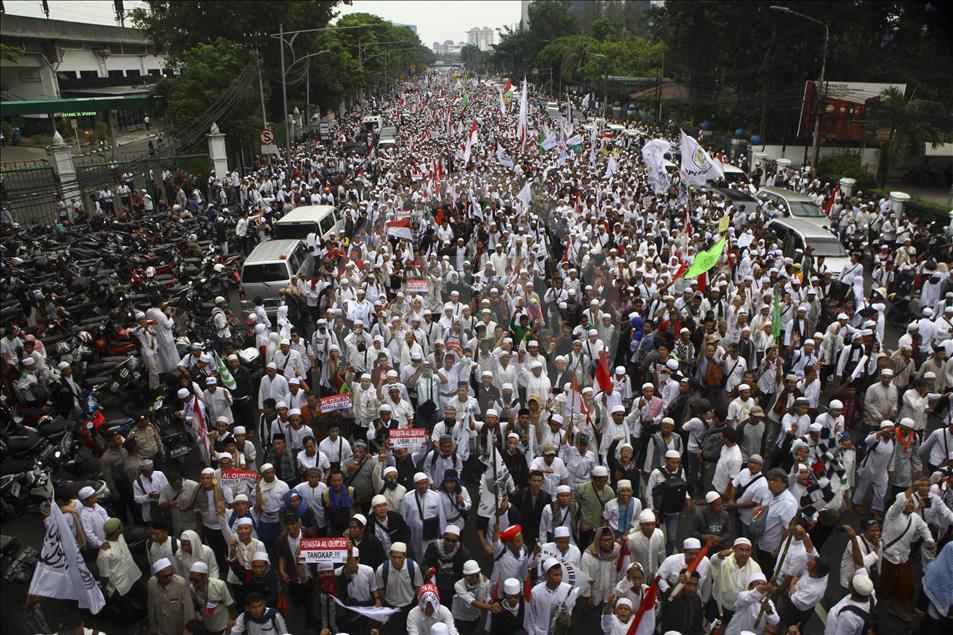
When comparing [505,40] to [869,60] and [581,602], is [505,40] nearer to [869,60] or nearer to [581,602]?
[869,60]

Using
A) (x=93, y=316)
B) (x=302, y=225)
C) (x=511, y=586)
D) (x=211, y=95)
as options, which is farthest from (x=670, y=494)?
(x=211, y=95)

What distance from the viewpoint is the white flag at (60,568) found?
5250 mm

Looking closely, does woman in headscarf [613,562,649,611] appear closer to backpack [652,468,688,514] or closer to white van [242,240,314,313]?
backpack [652,468,688,514]

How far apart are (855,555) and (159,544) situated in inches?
206

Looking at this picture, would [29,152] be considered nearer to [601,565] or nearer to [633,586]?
[601,565]

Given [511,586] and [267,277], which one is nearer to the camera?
[511,586]

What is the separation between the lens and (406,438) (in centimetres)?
666

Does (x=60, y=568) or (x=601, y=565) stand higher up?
(x=60, y=568)

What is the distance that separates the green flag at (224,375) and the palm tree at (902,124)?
26.7 m

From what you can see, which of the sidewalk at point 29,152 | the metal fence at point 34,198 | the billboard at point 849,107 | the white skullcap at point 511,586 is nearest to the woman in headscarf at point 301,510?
the white skullcap at point 511,586

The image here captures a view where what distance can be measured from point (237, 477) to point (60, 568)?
1.47 m

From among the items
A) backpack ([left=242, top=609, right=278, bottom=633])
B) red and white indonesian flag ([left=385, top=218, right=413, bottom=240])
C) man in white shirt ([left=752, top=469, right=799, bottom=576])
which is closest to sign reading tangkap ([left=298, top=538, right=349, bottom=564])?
backpack ([left=242, top=609, right=278, bottom=633])

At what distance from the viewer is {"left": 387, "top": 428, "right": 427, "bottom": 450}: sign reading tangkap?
6.66 meters

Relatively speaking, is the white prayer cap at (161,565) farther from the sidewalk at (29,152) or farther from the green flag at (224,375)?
the sidewalk at (29,152)
